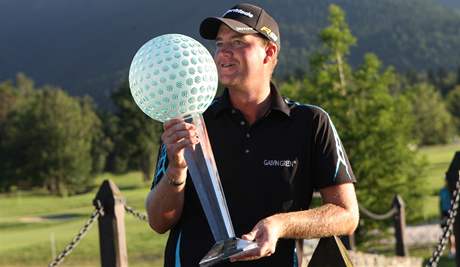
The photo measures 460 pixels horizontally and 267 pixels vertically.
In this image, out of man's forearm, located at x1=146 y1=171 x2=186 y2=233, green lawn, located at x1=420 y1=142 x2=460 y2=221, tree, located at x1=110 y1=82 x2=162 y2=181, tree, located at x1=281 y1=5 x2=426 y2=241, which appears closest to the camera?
man's forearm, located at x1=146 y1=171 x2=186 y2=233

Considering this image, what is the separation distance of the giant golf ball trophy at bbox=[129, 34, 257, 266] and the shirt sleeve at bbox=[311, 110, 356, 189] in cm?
48

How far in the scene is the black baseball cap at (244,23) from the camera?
8.56ft

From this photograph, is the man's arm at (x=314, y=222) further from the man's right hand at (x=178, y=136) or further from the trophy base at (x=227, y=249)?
the man's right hand at (x=178, y=136)

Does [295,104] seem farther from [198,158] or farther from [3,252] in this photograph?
[3,252]

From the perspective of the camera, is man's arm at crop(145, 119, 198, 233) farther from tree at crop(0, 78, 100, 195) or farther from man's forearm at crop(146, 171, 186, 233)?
tree at crop(0, 78, 100, 195)

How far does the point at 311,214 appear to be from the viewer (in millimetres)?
2533

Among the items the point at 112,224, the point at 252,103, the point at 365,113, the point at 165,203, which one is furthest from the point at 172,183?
the point at 365,113

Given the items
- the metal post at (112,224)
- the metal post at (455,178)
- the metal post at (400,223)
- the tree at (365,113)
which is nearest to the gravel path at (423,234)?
the tree at (365,113)

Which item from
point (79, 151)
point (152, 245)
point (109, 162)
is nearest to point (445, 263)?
point (152, 245)

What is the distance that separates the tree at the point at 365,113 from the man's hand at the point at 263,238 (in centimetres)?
1325

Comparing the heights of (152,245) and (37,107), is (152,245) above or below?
below

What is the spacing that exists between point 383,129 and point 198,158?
540 inches

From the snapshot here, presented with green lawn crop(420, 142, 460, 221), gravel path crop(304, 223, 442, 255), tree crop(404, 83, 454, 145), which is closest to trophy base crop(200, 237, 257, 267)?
green lawn crop(420, 142, 460, 221)

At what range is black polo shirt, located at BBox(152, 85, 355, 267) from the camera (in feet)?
8.73
